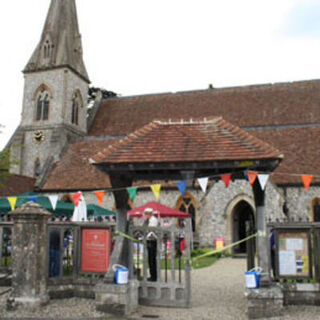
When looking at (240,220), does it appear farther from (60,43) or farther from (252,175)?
(60,43)

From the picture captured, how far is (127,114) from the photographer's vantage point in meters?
29.0

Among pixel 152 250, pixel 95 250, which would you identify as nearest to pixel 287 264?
pixel 152 250

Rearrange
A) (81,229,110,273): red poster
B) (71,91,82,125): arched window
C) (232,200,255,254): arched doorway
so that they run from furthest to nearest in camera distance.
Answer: (71,91,82,125): arched window
(232,200,255,254): arched doorway
(81,229,110,273): red poster

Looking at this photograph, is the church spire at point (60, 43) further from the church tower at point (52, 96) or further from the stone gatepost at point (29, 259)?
the stone gatepost at point (29, 259)

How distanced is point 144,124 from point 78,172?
6248mm

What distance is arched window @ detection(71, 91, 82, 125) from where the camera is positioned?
2938 cm

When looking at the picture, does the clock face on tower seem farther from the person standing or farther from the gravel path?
the person standing

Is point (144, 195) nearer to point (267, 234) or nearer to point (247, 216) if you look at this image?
point (247, 216)

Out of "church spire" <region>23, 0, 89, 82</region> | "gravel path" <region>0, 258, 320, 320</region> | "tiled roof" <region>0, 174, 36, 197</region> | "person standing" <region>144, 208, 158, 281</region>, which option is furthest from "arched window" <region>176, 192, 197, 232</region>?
"person standing" <region>144, 208, 158, 281</region>

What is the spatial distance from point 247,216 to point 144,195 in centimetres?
575

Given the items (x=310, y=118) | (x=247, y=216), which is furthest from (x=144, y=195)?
(x=310, y=118)

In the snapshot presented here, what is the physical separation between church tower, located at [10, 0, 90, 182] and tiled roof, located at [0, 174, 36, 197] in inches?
58.7

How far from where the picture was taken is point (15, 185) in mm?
23547

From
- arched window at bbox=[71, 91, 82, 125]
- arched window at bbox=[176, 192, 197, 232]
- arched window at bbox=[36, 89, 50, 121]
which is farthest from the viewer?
arched window at bbox=[71, 91, 82, 125]
